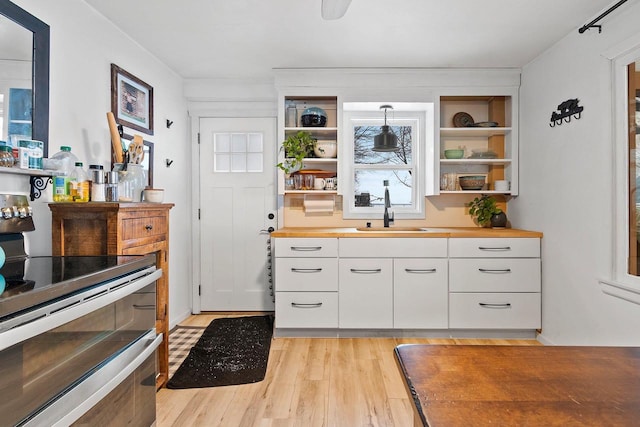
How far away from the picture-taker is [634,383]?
69 cm

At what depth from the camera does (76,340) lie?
123 cm

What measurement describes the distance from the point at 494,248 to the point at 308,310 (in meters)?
1.62

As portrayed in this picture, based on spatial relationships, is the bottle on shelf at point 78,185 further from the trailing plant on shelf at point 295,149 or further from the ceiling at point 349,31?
the trailing plant on shelf at point 295,149

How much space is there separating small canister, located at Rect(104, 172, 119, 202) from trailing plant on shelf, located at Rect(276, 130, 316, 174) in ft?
5.23

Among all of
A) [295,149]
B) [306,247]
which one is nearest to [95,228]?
[306,247]

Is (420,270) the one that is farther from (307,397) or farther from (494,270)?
(307,397)

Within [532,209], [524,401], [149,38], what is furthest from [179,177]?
[524,401]

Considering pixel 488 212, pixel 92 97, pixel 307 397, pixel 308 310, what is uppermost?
pixel 92 97

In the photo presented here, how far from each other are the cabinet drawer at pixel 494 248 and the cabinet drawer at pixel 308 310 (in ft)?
3.55

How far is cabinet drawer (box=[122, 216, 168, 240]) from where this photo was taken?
1.93 meters

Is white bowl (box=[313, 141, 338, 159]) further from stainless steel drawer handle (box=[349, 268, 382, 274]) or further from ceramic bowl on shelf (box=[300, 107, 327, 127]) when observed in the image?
stainless steel drawer handle (box=[349, 268, 382, 274])

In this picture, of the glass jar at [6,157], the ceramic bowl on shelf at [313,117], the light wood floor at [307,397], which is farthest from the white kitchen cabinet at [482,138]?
the glass jar at [6,157]

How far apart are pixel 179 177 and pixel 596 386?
3.59 metres

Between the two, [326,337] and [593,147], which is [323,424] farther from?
[593,147]
